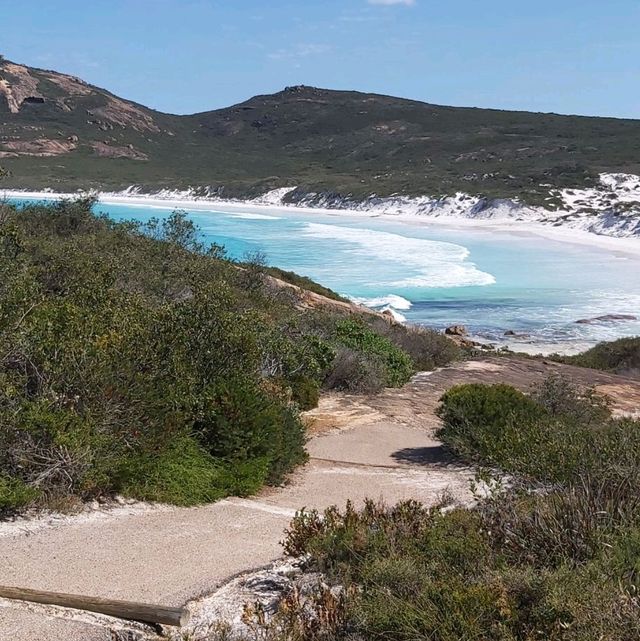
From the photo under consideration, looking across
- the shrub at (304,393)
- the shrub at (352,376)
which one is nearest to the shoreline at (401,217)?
the shrub at (352,376)

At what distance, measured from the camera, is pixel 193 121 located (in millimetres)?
178125

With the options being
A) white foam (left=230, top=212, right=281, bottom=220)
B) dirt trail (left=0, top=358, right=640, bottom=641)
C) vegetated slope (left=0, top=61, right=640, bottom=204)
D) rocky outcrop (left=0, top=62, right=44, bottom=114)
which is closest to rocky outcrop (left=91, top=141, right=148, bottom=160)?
vegetated slope (left=0, top=61, right=640, bottom=204)

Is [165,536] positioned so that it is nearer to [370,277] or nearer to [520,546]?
[520,546]

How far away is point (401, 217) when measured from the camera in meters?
73.5

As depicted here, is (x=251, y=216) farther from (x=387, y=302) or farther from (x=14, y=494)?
(x=14, y=494)

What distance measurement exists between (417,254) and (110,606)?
4410cm

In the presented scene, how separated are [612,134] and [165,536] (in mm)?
119177

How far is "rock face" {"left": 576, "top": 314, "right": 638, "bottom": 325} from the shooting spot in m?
27.8

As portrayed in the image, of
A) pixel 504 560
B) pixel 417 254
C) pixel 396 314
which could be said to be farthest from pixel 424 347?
pixel 417 254

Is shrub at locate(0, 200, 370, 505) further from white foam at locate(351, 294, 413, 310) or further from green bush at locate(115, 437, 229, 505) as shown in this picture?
white foam at locate(351, 294, 413, 310)

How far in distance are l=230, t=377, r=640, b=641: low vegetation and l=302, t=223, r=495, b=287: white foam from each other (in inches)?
1214

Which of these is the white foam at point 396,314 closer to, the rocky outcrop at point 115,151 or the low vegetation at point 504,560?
the low vegetation at point 504,560

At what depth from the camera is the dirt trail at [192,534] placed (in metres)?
4.71

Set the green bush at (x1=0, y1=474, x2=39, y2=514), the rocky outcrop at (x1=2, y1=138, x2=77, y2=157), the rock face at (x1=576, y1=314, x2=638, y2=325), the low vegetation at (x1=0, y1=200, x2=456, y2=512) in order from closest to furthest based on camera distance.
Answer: the green bush at (x1=0, y1=474, x2=39, y2=514), the low vegetation at (x1=0, y1=200, x2=456, y2=512), the rock face at (x1=576, y1=314, x2=638, y2=325), the rocky outcrop at (x1=2, y1=138, x2=77, y2=157)
